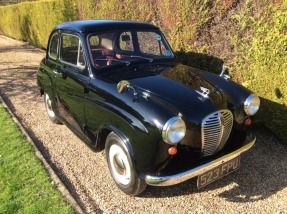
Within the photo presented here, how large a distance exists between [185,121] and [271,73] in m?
2.27

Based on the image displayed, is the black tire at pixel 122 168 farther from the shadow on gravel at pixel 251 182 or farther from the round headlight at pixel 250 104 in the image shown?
the round headlight at pixel 250 104

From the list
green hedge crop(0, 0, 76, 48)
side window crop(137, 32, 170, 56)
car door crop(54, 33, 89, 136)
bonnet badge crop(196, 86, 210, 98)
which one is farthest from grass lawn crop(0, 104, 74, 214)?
green hedge crop(0, 0, 76, 48)

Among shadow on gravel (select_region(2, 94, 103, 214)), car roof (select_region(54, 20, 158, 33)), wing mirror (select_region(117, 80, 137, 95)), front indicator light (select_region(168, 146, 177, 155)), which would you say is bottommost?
shadow on gravel (select_region(2, 94, 103, 214))

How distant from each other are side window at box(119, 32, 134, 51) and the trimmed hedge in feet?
6.30

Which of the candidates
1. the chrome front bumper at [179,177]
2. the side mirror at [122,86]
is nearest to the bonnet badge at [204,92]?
the chrome front bumper at [179,177]

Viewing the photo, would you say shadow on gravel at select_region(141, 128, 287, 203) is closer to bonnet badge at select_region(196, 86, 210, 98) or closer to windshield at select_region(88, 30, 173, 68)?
bonnet badge at select_region(196, 86, 210, 98)

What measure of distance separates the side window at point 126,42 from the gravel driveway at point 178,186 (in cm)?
164

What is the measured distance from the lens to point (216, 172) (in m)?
3.09

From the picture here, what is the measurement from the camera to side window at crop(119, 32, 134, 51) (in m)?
4.16

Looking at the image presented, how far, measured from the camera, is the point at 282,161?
13.7 ft

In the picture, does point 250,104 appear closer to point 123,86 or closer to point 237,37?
point 123,86

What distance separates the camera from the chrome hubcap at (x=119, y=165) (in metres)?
3.28

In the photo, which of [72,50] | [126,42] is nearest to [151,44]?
[126,42]

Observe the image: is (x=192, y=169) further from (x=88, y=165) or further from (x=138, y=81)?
(x=88, y=165)
